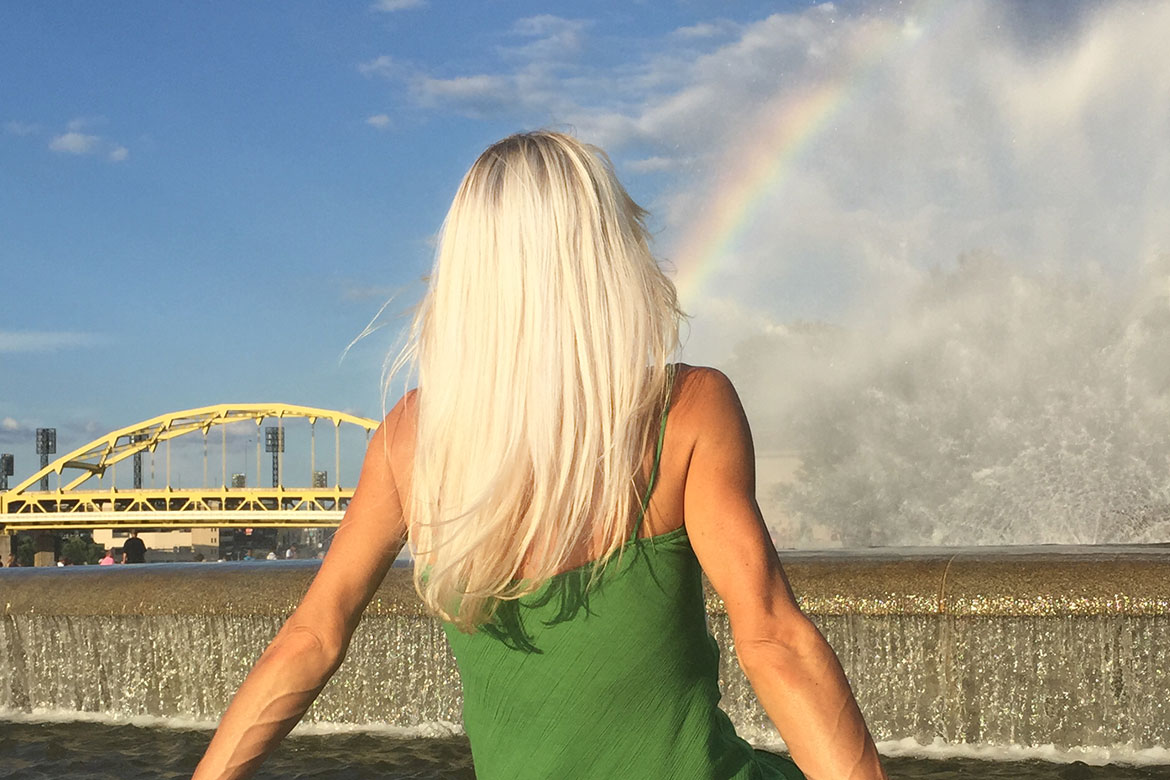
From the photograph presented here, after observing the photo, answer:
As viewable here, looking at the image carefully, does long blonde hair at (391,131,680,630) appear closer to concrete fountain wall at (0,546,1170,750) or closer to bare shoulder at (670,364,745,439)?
bare shoulder at (670,364,745,439)

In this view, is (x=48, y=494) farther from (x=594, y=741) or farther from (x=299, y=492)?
(x=594, y=741)

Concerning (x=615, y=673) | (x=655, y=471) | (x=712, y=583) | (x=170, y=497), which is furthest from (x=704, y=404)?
(x=170, y=497)

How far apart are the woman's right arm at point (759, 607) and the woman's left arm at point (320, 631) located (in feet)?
1.15

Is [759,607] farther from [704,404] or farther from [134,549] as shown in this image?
[134,549]

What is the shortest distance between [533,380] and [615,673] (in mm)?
332

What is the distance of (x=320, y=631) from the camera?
4.55 ft

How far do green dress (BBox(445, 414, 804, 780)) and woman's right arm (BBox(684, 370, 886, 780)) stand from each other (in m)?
0.06

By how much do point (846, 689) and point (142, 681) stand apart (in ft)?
22.8

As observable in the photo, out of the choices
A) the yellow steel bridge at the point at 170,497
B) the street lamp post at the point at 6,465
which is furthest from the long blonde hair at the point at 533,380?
the street lamp post at the point at 6,465

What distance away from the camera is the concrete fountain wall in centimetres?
571

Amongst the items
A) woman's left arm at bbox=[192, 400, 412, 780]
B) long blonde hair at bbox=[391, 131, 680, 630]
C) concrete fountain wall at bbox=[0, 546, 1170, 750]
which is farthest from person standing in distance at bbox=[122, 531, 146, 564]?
long blonde hair at bbox=[391, 131, 680, 630]

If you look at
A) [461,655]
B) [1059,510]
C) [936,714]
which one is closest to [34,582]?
[936,714]

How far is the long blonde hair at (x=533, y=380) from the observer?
1.30 m

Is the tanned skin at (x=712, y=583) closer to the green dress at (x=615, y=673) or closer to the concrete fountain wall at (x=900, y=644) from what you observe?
the green dress at (x=615, y=673)
